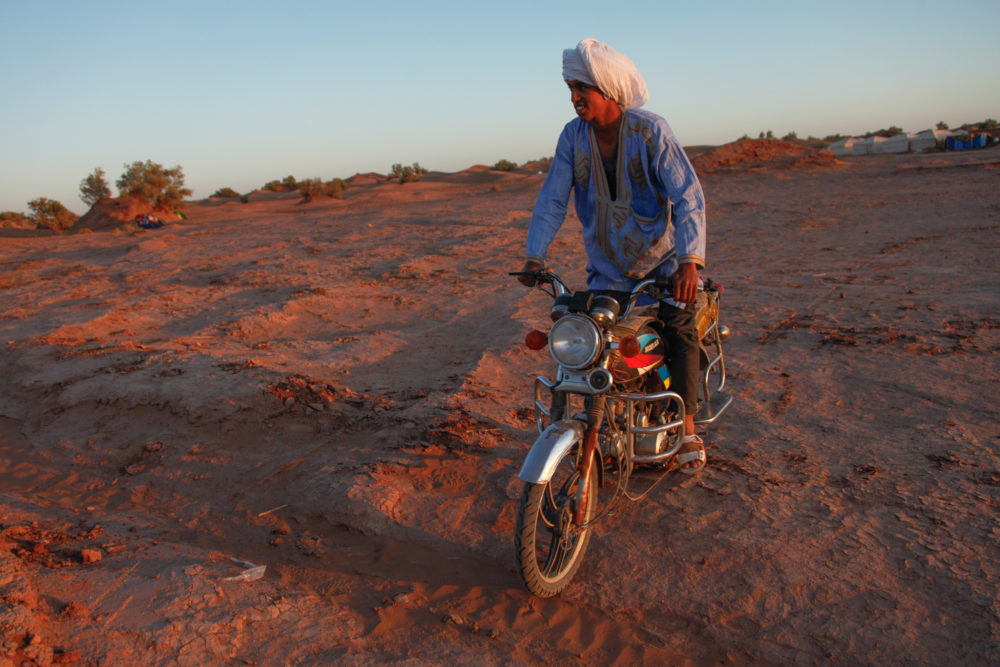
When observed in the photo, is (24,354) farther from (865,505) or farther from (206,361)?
(865,505)

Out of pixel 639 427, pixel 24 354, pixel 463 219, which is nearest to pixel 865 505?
pixel 639 427

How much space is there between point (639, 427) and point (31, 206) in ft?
85.8

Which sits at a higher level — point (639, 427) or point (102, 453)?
point (639, 427)

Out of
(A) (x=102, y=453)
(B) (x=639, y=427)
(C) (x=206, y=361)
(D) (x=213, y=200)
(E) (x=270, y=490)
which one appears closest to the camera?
(B) (x=639, y=427)

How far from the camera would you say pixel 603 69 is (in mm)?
2857

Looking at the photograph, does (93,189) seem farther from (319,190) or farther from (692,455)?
(692,455)

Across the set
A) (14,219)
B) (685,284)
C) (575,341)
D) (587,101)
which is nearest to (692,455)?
(685,284)

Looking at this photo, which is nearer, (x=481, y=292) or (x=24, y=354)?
(x=24, y=354)

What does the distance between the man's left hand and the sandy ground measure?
102 cm

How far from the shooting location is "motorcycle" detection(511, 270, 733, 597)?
253cm

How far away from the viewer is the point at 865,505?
3023mm

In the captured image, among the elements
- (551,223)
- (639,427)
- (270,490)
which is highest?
(551,223)

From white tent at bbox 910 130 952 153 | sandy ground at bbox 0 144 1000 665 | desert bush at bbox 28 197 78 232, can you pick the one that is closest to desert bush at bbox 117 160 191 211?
desert bush at bbox 28 197 78 232

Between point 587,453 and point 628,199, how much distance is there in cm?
117
